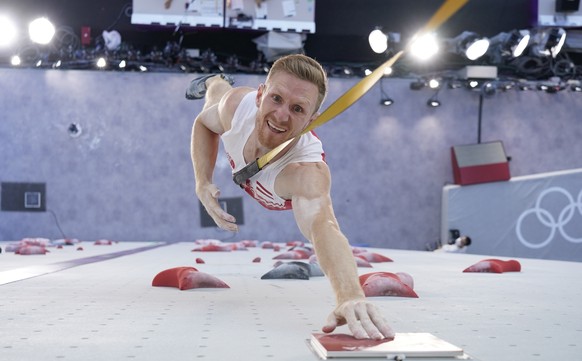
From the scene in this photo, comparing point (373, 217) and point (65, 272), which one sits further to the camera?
point (373, 217)

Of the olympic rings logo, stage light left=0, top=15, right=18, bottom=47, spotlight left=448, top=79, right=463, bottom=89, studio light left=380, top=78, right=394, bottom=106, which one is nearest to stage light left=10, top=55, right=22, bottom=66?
stage light left=0, top=15, right=18, bottom=47

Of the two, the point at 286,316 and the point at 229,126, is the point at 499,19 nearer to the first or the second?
the point at 229,126

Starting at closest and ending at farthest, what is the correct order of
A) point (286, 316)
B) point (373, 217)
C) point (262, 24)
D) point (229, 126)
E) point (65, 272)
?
point (286, 316)
point (229, 126)
point (65, 272)
point (262, 24)
point (373, 217)

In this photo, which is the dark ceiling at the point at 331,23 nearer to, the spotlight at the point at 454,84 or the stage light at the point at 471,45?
the spotlight at the point at 454,84

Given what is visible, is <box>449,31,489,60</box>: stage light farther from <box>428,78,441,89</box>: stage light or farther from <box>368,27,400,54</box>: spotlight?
<box>368,27,400,54</box>: spotlight

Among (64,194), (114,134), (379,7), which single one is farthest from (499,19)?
(64,194)

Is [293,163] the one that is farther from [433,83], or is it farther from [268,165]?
[433,83]

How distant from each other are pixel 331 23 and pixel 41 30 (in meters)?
4.22

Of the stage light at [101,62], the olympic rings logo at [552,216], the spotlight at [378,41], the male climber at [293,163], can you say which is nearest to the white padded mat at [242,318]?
the male climber at [293,163]

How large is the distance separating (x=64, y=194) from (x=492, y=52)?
21.9ft

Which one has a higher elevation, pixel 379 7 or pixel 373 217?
pixel 379 7

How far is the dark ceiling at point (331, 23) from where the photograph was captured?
10984mm

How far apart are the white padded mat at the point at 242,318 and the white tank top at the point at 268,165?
39 cm

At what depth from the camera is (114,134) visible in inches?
433
